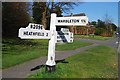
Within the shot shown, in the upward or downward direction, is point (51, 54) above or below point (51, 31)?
below

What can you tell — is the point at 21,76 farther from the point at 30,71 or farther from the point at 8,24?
the point at 8,24

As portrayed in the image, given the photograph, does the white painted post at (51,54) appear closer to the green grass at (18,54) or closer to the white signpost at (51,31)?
the white signpost at (51,31)

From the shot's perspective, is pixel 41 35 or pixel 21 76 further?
pixel 41 35

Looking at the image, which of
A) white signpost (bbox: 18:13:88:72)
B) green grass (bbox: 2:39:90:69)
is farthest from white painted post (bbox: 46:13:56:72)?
green grass (bbox: 2:39:90:69)

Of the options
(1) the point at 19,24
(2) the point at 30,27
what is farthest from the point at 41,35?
(1) the point at 19,24

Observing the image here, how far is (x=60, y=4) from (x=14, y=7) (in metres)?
9.21

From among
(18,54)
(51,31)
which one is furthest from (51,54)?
(18,54)

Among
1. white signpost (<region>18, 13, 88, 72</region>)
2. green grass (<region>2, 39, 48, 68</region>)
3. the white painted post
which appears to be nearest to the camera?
white signpost (<region>18, 13, 88, 72</region>)

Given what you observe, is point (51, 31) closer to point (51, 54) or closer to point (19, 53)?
point (51, 54)

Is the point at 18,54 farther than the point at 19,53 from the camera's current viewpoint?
No

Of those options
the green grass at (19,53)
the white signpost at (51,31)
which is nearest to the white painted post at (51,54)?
the white signpost at (51,31)

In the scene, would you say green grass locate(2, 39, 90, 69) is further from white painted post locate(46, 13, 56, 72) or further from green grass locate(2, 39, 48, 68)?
white painted post locate(46, 13, 56, 72)

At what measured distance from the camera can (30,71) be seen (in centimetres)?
917

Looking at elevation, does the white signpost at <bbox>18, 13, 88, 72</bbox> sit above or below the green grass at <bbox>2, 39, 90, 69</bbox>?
above
